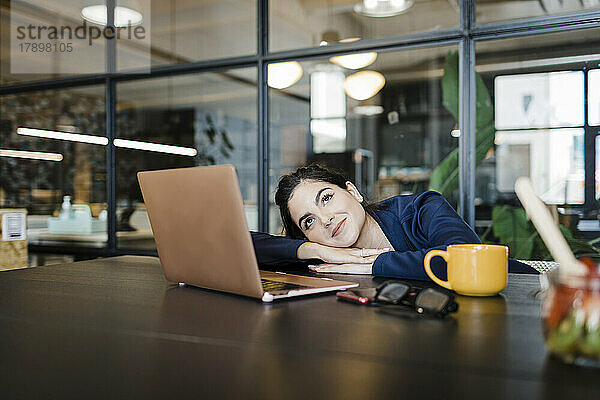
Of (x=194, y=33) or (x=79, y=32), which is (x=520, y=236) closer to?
(x=194, y=33)

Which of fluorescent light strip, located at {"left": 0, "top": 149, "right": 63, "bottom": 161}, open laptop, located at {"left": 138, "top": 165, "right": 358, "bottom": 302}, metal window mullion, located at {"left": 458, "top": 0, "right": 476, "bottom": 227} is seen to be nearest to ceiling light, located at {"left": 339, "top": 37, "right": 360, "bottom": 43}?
metal window mullion, located at {"left": 458, "top": 0, "right": 476, "bottom": 227}

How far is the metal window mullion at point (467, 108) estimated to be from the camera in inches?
101

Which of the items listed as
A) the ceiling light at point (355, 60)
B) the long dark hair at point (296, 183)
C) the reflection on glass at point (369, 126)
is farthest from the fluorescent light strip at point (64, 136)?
the long dark hair at point (296, 183)

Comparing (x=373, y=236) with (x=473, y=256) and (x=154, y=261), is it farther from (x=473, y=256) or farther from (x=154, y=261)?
(x=473, y=256)

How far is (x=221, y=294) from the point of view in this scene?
1.06 metres

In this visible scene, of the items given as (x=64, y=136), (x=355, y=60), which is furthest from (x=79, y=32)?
(x=355, y=60)

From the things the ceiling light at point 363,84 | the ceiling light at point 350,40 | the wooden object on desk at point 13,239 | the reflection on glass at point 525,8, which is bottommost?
the wooden object on desk at point 13,239

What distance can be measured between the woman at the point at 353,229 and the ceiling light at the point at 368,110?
141cm

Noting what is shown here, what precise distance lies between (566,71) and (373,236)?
1.45 meters

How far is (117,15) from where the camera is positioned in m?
3.57

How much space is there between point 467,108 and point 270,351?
220 cm

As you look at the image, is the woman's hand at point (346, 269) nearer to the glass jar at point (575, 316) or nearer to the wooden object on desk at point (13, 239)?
the glass jar at point (575, 316)

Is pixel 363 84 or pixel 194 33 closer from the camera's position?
pixel 363 84

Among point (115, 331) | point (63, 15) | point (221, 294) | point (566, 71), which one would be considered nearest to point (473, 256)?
point (221, 294)
